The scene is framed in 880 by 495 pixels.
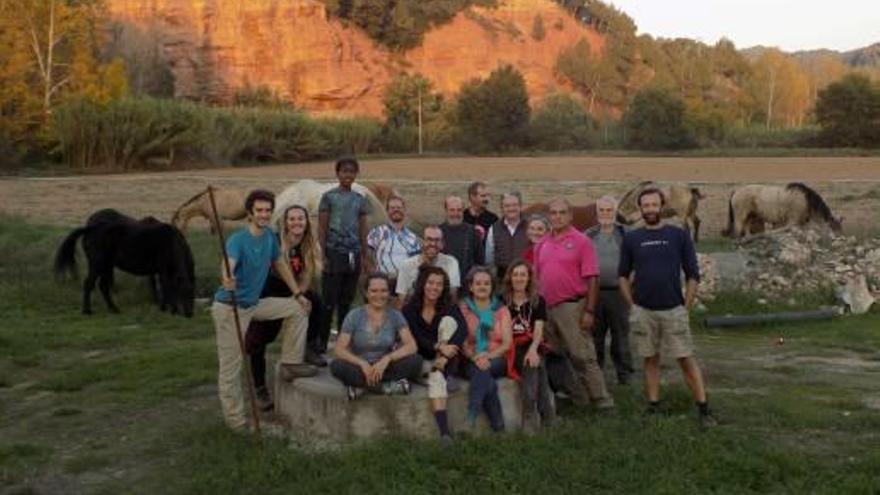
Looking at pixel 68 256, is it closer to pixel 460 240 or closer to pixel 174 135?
pixel 460 240

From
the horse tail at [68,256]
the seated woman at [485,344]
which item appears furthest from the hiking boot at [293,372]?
the horse tail at [68,256]

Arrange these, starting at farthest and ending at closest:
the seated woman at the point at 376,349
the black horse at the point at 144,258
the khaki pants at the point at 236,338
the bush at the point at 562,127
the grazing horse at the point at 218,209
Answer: the bush at the point at 562,127 < the grazing horse at the point at 218,209 < the black horse at the point at 144,258 < the khaki pants at the point at 236,338 < the seated woman at the point at 376,349

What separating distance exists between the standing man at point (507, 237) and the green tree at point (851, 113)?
56.3 meters

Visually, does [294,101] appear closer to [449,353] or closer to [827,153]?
[827,153]

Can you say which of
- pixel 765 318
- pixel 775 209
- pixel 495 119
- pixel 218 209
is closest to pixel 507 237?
pixel 765 318

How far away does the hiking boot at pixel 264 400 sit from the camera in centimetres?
757

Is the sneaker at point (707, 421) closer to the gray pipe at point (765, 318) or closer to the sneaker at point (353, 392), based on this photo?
the sneaker at point (353, 392)

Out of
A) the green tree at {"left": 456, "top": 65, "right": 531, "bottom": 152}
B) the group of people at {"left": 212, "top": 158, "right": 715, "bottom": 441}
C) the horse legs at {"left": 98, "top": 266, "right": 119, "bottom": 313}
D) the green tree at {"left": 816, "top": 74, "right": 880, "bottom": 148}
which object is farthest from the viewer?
the green tree at {"left": 456, "top": 65, "right": 531, "bottom": 152}

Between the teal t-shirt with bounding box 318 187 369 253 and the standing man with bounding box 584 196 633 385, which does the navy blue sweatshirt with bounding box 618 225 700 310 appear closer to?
the standing man with bounding box 584 196 633 385

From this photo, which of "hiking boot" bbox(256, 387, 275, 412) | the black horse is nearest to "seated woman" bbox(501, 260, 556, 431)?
"hiking boot" bbox(256, 387, 275, 412)

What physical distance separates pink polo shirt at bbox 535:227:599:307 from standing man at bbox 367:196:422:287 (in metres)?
1.22

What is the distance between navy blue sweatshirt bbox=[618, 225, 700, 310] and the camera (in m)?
6.86

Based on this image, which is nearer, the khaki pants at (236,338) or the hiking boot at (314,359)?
the khaki pants at (236,338)

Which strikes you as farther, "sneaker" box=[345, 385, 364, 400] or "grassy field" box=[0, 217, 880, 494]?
"sneaker" box=[345, 385, 364, 400]
